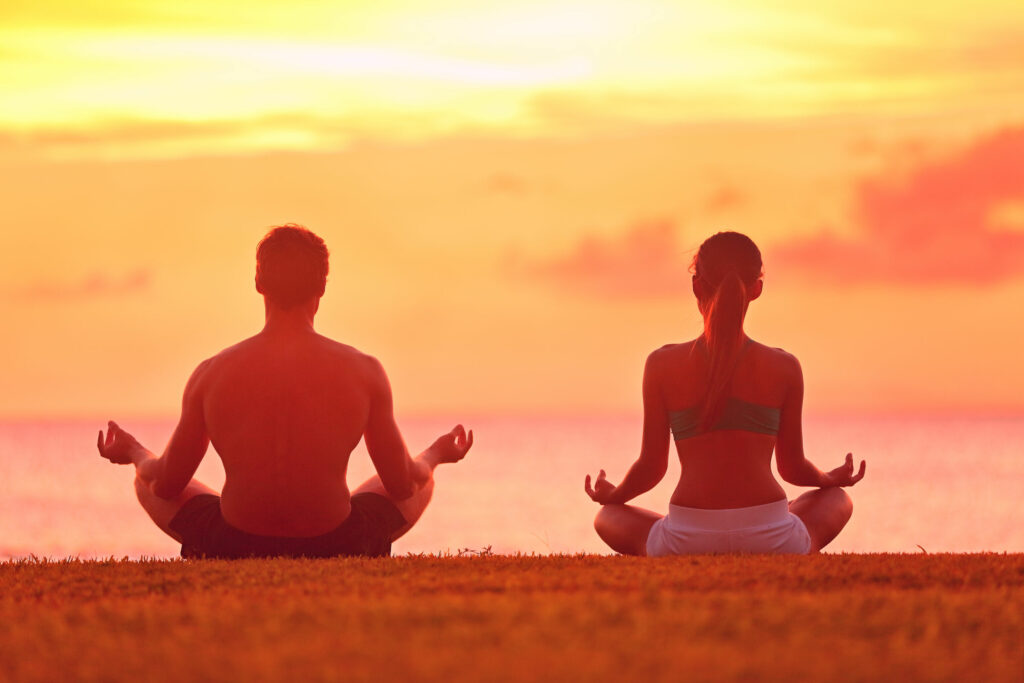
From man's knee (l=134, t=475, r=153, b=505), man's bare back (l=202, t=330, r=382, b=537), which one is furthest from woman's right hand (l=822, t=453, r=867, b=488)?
man's knee (l=134, t=475, r=153, b=505)

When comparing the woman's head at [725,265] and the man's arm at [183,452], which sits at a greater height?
the woman's head at [725,265]

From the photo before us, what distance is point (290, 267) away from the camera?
25.8 feet

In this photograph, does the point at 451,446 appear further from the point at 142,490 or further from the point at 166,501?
the point at 142,490

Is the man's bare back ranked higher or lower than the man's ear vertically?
lower

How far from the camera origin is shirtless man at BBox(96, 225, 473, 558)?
7875 millimetres

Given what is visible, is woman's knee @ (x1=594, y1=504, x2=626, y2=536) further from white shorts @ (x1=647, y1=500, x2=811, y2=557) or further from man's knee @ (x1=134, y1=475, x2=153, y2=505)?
man's knee @ (x1=134, y1=475, x2=153, y2=505)

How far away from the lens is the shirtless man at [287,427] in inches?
310

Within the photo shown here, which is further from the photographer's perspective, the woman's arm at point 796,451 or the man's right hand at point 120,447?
the man's right hand at point 120,447

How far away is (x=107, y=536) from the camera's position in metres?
40.3

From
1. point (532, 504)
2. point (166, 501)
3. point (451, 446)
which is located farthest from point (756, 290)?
point (532, 504)

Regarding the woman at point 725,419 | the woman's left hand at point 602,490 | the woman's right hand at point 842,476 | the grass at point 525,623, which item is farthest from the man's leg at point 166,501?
the woman's right hand at point 842,476

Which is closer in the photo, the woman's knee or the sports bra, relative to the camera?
the sports bra

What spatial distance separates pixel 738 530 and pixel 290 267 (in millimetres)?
2673

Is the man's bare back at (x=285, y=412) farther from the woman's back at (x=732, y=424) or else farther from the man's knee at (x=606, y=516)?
the woman's back at (x=732, y=424)
